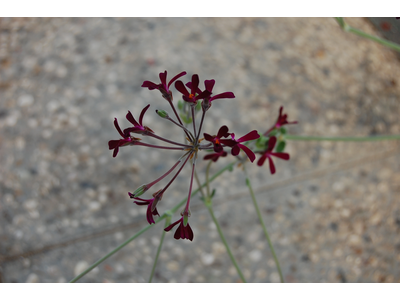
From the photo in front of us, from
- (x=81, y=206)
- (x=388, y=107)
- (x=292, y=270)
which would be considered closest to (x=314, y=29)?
(x=388, y=107)

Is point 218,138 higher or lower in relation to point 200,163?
lower

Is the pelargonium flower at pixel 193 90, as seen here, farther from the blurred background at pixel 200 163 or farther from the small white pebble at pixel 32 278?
the small white pebble at pixel 32 278

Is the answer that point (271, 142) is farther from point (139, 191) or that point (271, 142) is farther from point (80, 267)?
point (80, 267)

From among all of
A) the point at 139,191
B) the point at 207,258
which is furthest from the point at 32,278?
the point at 139,191

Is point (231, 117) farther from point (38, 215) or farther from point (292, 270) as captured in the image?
point (38, 215)

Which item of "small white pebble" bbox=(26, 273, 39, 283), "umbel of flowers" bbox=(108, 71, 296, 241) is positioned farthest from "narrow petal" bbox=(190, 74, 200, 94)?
"small white pebble" bbox=(26, 273, 39, 283)

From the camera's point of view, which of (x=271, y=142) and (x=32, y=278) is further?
(x=32, y=278)

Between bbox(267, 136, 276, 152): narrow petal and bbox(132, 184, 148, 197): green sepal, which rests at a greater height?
bbox(267, 136, 276, 152): narrow petal

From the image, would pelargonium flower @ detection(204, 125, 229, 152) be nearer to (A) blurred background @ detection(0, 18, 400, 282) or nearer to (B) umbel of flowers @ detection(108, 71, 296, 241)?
(B) umbel of flowers @ detection(108, 71, 296, 241)

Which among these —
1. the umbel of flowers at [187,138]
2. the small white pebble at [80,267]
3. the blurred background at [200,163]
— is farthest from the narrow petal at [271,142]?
the small white pebble at [80,267]
